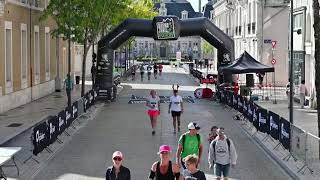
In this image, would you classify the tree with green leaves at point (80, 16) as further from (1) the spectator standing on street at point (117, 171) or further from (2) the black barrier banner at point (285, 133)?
(1) the spectator standing on street at point (117, 171)

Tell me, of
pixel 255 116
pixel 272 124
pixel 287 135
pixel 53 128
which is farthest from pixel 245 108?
pixel 53 128

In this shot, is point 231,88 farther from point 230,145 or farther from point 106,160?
point 230,145

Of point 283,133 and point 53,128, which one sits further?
point 53,128

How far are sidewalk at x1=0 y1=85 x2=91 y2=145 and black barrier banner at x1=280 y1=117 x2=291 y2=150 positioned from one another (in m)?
8.76

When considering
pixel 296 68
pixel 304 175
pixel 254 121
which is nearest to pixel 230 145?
pixel 304 175

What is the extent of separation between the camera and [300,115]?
28.7m

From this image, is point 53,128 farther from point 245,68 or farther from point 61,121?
point 245,68

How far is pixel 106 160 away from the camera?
685 inches

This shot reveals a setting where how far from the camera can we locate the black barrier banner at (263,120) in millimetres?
20800

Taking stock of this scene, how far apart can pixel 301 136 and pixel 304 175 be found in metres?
1.24

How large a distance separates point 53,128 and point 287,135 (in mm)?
7015

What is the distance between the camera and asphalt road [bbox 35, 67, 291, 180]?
15.8 m

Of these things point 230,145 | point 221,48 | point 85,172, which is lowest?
point 85,172

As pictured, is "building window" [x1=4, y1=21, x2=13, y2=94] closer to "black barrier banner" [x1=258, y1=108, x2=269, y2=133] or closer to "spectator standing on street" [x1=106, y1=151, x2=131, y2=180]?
"black barrier banner" [x1=258, y1=108, x2=269, y2=133]
